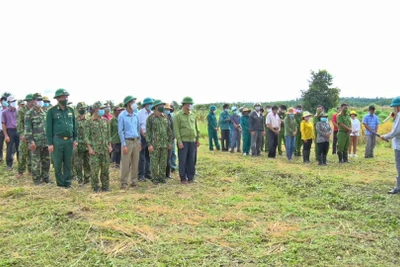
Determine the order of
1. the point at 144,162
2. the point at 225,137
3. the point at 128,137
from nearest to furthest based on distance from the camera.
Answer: the point at 128,137, the point at 144,162, the point at 225,137

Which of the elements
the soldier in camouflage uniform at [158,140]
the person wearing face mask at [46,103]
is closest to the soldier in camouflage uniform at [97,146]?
the soldier in camouflage uniform at [158,140]

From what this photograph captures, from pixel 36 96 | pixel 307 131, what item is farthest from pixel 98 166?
pixel 307 131

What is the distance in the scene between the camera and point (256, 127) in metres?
13.3

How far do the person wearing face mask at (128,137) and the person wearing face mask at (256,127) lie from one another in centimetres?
606

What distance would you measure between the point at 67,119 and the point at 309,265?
16.5 ft

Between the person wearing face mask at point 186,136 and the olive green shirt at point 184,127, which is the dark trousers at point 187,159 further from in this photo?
the olive green shirt at point 184,127

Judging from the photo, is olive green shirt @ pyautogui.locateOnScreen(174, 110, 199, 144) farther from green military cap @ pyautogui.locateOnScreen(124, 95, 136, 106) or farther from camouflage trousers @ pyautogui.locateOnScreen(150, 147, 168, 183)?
green military cap @ pyautogui.locateOnScreen(124, 95, 136, 106)

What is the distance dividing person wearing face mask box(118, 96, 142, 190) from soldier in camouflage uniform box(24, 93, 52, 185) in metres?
1.59

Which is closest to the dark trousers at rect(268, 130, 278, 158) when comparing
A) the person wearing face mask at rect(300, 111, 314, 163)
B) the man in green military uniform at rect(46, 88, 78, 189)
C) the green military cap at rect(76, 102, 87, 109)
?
the person wearing face mask at rect(300, 111, 314, 163)

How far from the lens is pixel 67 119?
7.27 meters

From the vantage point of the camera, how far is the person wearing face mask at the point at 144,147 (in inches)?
349

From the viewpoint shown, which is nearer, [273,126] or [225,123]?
[273,126]

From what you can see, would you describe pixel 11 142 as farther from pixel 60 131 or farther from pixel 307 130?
pixel 307 130

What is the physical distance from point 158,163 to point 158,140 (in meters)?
0.51
